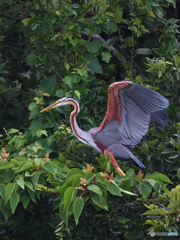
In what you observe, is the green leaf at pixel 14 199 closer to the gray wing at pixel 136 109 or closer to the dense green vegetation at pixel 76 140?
the dense green vegetation at pixel 76 140

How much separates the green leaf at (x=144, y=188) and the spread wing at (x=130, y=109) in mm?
545

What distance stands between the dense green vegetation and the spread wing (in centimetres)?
27

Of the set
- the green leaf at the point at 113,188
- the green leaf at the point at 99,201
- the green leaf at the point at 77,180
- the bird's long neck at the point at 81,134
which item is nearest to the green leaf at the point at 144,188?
the green leaf at the point at 113,188

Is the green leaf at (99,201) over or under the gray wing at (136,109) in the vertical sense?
under

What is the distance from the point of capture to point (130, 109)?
3.70 metres

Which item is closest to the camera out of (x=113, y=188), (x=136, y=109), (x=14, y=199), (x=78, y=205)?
(x=78, y=205)

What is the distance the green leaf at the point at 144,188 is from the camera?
10.8 ft

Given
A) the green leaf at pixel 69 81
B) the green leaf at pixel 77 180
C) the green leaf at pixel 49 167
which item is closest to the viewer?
the green leaf at pixel 77 180

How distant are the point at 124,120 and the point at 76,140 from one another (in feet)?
2.04

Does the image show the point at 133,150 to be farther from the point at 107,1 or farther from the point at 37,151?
the point at 107,1

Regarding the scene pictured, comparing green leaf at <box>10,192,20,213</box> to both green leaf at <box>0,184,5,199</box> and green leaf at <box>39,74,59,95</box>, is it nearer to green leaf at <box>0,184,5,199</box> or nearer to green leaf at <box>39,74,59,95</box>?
green leaf at <box>0,184,5,199</box>

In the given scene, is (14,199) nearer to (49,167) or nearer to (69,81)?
(49,167)

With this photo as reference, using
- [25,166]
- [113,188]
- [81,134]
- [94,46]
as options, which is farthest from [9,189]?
[94,46]

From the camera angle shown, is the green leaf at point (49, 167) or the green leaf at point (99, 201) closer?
the green leaf at point (99, 201)
